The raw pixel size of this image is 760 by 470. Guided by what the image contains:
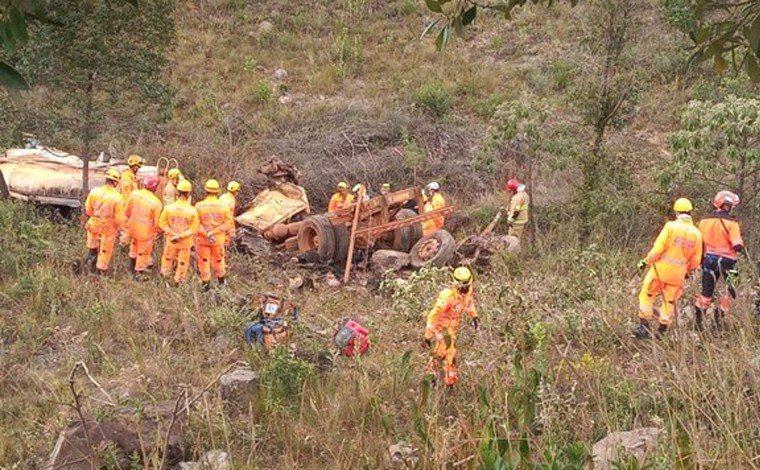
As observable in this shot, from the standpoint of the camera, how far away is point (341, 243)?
12844mm

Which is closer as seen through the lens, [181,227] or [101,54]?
[181,227]

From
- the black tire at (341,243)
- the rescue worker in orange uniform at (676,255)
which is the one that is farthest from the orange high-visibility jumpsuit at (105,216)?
the rescue worker in orange uniform at (676,255)

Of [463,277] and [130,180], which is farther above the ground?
[463,277]

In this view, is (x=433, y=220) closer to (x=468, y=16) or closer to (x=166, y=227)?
(x=166, y=227)

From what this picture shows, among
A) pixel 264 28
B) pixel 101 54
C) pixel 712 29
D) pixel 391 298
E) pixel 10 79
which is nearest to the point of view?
pixel 10 79

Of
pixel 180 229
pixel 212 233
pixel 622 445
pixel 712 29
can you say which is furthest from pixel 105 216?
pixel 712 29

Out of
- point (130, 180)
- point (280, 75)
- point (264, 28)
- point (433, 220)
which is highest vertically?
point (264, 28)

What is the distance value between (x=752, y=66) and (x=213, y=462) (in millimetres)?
2804

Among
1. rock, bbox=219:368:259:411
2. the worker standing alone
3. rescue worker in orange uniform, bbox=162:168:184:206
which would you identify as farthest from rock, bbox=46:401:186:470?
the worker standing alone

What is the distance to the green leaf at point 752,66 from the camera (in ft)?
8.05

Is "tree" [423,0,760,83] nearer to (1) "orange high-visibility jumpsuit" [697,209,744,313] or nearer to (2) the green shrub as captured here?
(1) "orange high-visibility jumpsuit" [697,209,744,313]

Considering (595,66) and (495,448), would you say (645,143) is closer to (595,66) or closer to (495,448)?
(595,66)

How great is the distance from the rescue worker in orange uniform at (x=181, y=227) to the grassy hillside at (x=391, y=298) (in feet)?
1.46

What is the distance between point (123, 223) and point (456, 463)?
28.8 ft
